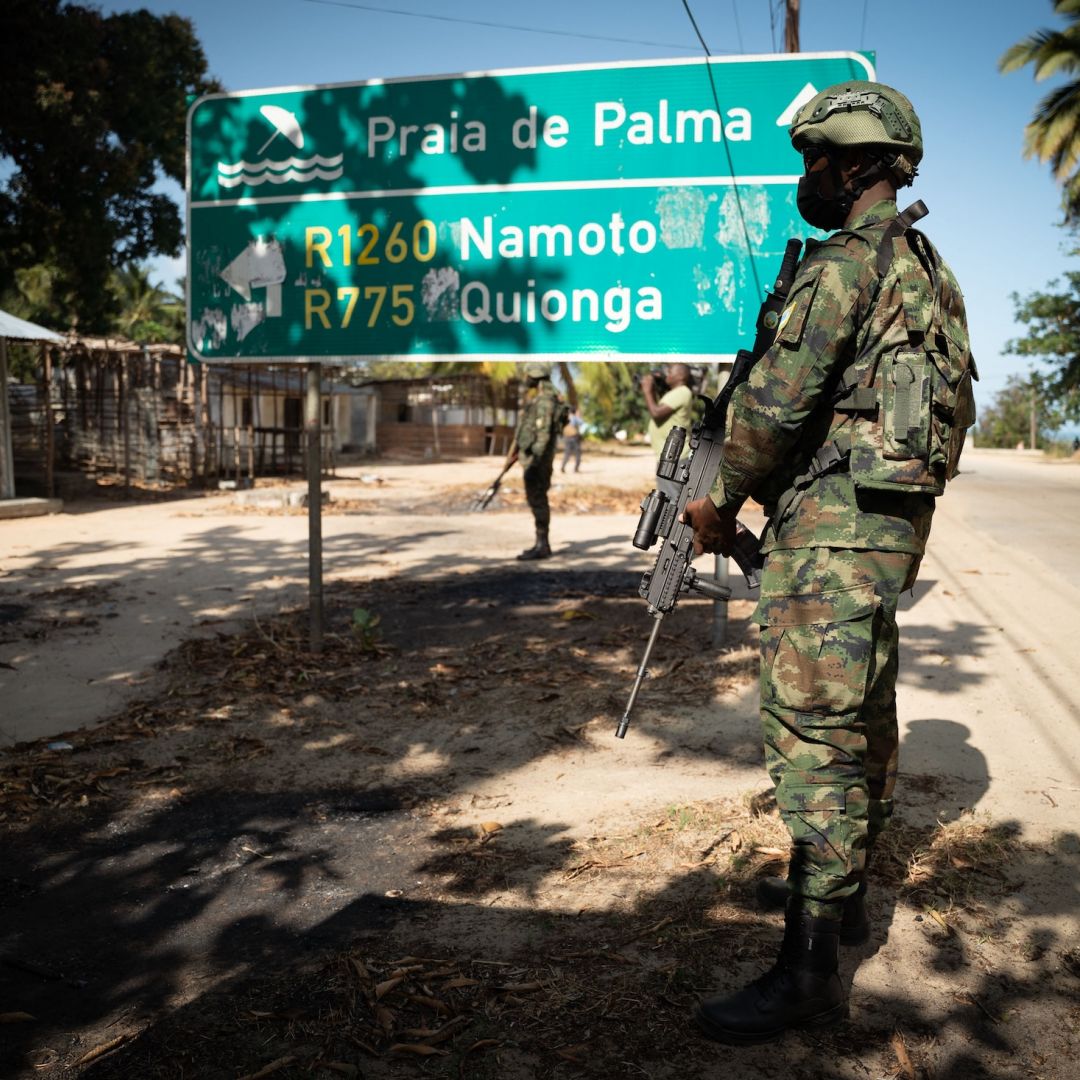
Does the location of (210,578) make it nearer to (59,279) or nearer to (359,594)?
(359,594)

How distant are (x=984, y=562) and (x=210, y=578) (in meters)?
6.76

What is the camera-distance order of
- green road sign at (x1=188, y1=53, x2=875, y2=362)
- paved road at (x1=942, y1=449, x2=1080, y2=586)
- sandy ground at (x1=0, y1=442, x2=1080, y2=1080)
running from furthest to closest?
1. paved road at (x1=942, y1=449, x2=1080, y2=586)
2. green road sign at (x1=188, y1=53, x2=875, y2=362)
3. sandy ground at (x1=0, y1=442, x2=1080, y2=1080)

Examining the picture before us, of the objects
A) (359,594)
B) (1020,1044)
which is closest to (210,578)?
(359,594)

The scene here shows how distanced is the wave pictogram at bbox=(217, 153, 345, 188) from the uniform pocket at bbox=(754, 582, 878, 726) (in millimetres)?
4194

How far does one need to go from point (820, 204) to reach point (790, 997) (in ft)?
6.18

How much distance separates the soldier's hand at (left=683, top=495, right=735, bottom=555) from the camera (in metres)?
2.60

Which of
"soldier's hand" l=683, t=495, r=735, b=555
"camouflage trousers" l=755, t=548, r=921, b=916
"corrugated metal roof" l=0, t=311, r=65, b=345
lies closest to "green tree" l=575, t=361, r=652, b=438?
"corrugated metal roof" l=0, t=311, r=65, b=345

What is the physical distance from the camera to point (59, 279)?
58.0 ft

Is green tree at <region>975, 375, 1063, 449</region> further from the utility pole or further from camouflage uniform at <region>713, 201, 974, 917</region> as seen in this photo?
camouflage uniform at <region>713, 201, 974, 917</region>

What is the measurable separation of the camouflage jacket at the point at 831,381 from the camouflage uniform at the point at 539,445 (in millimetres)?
6872

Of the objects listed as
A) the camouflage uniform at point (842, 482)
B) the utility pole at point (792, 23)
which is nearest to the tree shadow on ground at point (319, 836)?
the camouflage uniform at point (842, 482)

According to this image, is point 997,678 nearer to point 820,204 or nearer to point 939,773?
point 939,773

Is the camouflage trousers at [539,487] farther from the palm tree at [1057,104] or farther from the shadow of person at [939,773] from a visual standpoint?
the palm tree at [1057,104]

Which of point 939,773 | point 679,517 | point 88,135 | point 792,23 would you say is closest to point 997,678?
point 939,773
